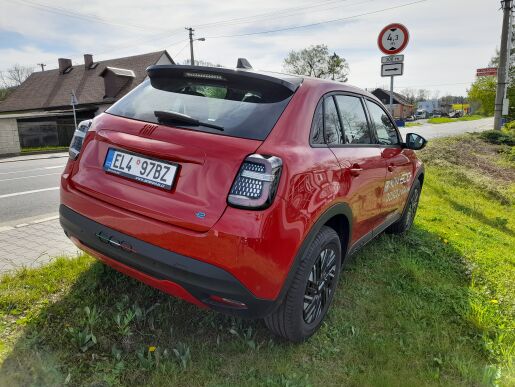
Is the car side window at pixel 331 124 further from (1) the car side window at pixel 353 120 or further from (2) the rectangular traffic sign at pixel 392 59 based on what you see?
(2) the rectangular traffic sign at pixel 392 59

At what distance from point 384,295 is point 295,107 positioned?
6.25ft

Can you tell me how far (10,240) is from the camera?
4.16 metres

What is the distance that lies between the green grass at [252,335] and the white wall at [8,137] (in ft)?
64.0

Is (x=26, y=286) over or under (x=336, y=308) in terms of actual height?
over

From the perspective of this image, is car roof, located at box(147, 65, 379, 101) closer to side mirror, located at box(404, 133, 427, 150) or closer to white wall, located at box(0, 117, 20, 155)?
side mirror, located at box(404, 133, 427, 150)

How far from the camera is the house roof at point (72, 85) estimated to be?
34213mm

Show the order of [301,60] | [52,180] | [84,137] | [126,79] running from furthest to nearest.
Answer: [301,60] → [126,79] → [52,180] → [84,137]

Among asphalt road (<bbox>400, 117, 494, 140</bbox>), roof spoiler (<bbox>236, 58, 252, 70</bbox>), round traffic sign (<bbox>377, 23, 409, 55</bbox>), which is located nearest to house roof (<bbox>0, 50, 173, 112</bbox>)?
asphalt road (<bbox>400, 117, 494, 140</bbox>)

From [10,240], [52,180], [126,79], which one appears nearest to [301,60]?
[126,79]

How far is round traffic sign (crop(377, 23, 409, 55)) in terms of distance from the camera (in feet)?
22.9

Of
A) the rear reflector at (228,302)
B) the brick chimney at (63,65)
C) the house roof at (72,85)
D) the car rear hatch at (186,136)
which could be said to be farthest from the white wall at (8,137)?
the brick chimney at (63,65)

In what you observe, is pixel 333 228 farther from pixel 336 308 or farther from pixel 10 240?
pixel 10 240

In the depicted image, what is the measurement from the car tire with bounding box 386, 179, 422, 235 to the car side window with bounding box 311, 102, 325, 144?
239 centimetres

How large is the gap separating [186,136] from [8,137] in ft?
69.4
